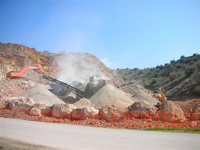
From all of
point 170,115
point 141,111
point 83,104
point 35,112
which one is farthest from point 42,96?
point 170,115

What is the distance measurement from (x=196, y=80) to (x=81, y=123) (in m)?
23.0

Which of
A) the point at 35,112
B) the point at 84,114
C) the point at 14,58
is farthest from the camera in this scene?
the point at 14,58

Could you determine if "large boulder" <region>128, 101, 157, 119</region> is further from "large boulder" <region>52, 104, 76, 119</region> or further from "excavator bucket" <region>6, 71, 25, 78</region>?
"excavator bucket" <region>6, 71, 25, 78</region>

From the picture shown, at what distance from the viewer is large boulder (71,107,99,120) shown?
32.3ft

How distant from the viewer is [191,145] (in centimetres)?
518

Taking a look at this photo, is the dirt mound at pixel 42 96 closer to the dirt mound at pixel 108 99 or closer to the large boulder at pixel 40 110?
the dirt mound at pixel 108 99

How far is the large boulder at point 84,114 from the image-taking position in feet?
32.3

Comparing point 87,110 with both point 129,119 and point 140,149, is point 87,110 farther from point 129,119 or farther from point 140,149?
point 140,149

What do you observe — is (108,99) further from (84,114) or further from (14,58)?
(14,58)

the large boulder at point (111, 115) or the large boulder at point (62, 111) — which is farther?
the large boulder at point (62, 111)

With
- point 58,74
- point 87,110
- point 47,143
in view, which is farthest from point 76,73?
point 47,143

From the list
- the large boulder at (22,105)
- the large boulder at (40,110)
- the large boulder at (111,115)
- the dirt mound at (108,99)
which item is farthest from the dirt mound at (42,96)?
the large boulder at (111,115)

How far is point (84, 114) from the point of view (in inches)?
391

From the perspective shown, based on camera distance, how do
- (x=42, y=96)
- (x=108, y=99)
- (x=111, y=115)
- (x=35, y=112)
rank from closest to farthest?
(x=111, y=115)
(x=35, y=112)
(x=108, y=99)
(x=42, y=96)
